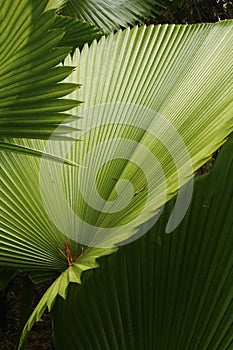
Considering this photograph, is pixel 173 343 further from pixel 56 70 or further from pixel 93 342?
pixel 56 70

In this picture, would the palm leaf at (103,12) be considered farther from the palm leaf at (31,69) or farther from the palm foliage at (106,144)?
the palm leaf at (31,69)

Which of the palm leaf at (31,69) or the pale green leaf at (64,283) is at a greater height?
the palm leaf at (31,69)

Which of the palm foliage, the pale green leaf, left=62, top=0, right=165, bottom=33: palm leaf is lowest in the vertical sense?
the pale green leaf

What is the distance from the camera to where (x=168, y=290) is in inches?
31.9

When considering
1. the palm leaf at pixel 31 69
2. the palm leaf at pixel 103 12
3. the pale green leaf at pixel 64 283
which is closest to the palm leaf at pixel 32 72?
the palm leaf at pixel 31 69

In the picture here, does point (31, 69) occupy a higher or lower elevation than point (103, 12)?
lower

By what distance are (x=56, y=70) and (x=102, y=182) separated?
284mm

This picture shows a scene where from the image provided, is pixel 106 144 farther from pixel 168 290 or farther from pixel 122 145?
pixel 168 290

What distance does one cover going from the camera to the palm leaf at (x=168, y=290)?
773mm

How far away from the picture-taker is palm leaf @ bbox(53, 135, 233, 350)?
77 cm

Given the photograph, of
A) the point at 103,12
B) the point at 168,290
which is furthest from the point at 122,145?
the point at 103,12

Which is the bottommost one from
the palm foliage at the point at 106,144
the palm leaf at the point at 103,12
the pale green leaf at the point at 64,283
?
the pale green leaf at the point at 64,283

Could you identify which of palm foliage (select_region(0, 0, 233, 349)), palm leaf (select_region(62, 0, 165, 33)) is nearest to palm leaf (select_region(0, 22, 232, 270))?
palm foliage (select_region(0, 0, 233, 349))

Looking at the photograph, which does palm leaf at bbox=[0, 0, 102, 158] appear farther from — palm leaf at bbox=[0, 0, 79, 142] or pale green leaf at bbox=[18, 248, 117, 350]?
pale green leaf at bbox=[18, 248, 117, 350]
